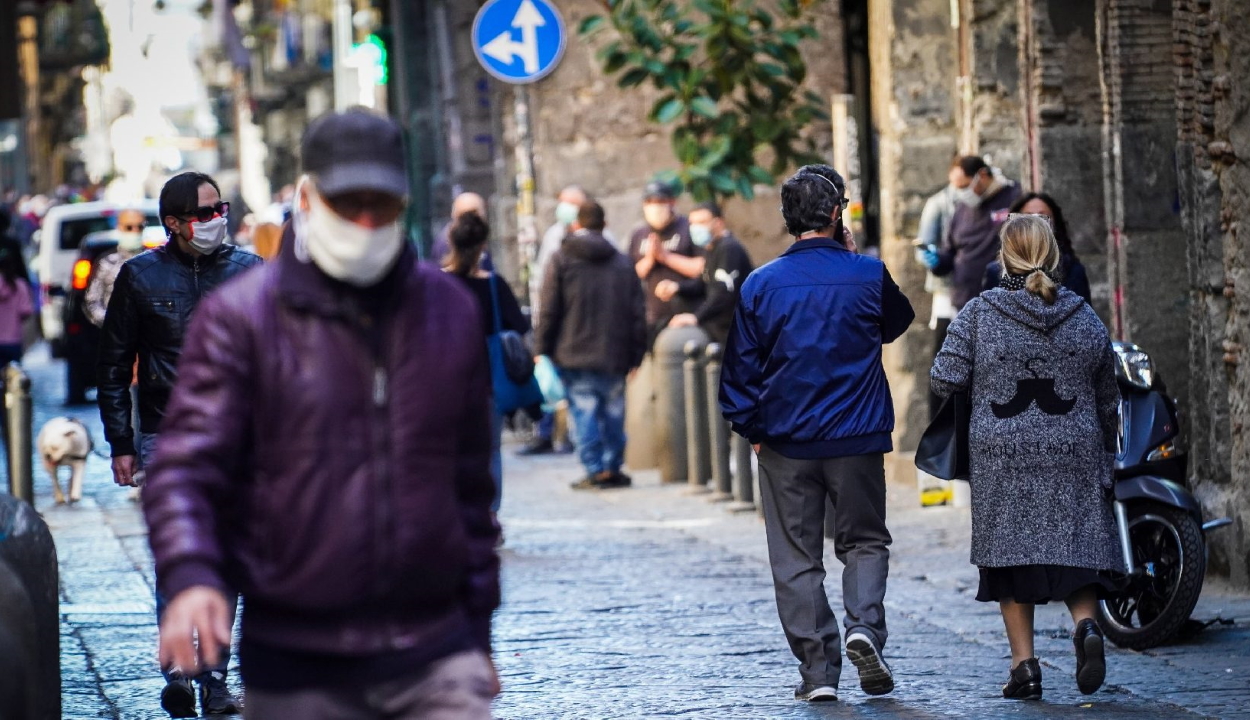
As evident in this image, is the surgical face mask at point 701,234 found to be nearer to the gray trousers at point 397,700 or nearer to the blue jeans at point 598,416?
the blue jeans at point 598,416

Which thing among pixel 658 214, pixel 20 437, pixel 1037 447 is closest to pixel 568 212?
pixel 658 214

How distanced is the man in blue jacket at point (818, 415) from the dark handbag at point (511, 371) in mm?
4843

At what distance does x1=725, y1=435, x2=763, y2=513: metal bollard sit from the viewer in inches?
519

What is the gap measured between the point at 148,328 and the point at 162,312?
0.09 meters

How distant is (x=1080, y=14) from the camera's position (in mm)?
11883

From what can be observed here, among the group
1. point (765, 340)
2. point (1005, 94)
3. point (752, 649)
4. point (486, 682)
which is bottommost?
point (752, 649)

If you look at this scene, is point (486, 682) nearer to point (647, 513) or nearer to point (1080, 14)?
point (1080, 14)

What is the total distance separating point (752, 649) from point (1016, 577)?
1.47 meters

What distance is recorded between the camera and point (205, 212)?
23.8ft

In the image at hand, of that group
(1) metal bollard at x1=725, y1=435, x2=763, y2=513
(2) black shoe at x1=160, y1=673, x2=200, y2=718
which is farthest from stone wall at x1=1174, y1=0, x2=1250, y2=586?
(2) black shoe at x1=160, y1=673, x2=200, y2=718

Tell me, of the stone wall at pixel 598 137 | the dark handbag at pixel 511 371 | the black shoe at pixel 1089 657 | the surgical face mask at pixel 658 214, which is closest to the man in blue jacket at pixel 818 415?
the black shoe at pixel 1089 657

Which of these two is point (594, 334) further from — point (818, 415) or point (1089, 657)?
point (1089, 657)

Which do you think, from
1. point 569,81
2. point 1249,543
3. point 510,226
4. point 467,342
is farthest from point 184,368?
point 510,226

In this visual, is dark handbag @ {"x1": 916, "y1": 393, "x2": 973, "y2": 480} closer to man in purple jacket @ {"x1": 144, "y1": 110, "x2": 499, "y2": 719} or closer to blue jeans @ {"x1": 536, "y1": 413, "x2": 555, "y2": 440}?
man in purple jacket @ {"x1": 144, "y1": 110, "x2": 499, "y2": 719}
